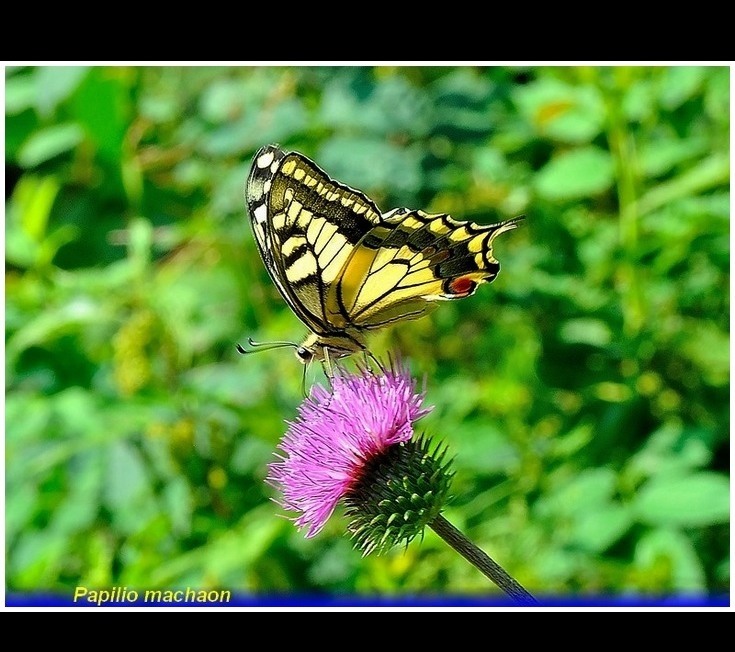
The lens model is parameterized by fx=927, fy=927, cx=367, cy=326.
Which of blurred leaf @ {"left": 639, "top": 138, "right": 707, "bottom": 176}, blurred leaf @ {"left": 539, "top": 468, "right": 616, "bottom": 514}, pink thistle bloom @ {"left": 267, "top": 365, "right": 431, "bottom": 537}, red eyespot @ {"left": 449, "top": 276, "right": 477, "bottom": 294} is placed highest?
blurred leaf @ {"left": 639, "top": 138, "right": 707, "bottom": 176}

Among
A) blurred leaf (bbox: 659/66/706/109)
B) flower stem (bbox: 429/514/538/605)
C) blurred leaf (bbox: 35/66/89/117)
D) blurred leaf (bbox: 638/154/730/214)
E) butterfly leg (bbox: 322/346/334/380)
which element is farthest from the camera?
blurred leaf (bbox: 659/66/706/109)

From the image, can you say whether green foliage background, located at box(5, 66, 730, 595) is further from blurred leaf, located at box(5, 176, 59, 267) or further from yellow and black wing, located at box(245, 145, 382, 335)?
yellow and black wing, located at box(245, 145, 382, 335)

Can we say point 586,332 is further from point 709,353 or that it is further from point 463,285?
point 463,285

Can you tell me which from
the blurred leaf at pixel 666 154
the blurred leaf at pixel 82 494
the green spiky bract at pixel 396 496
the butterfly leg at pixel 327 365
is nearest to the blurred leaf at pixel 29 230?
the blurred leaf at pixel 82 494

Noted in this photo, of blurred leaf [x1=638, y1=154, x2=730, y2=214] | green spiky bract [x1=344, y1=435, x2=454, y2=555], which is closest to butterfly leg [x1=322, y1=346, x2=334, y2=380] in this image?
green spiky bract [x1=344, y1=435, x2=454, y2=555]

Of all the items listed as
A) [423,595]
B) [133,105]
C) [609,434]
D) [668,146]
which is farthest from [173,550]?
[668,146]

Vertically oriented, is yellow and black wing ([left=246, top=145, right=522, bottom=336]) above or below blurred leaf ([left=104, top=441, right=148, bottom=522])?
above

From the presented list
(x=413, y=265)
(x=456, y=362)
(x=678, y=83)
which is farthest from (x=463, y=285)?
(x=678, y=83)
